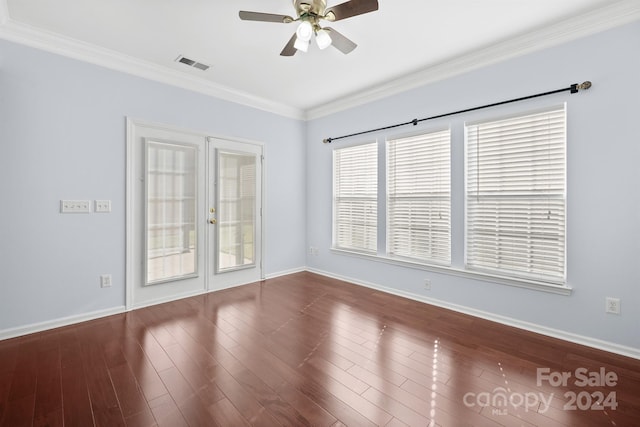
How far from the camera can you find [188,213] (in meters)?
3.91

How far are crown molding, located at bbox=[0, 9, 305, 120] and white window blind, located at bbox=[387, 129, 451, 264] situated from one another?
2382 mm

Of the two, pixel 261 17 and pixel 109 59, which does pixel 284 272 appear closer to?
pixel 109 59

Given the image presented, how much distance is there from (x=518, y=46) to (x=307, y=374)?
3.62 meters

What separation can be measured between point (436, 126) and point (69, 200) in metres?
4.15

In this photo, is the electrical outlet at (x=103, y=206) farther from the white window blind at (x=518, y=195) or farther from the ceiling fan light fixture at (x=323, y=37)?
the white window blind at (x=518, y=195)

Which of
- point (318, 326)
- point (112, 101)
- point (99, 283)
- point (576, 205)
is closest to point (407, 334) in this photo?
point (318, 326)

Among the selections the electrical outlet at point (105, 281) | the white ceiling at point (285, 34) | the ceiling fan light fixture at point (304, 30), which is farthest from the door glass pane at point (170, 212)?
the ceiling fan light fixture at point (304, 30)

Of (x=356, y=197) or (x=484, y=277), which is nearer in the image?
(x=484, y=277)

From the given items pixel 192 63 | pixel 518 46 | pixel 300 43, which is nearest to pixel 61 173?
pixel 192 63

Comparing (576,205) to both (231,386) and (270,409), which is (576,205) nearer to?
(270,409)

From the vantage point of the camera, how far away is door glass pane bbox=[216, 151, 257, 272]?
14.0ft

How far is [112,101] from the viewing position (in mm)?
3264

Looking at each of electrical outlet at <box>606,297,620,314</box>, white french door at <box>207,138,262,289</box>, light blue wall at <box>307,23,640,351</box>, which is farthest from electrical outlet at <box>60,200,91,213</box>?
electrical outlet at <box>606,297,620,314</box>

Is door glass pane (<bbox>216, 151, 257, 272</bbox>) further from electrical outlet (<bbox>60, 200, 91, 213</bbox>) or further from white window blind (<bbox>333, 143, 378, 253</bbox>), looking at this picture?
electrical outlet (<bbox>60, 200, 91, 213</bbox>)
